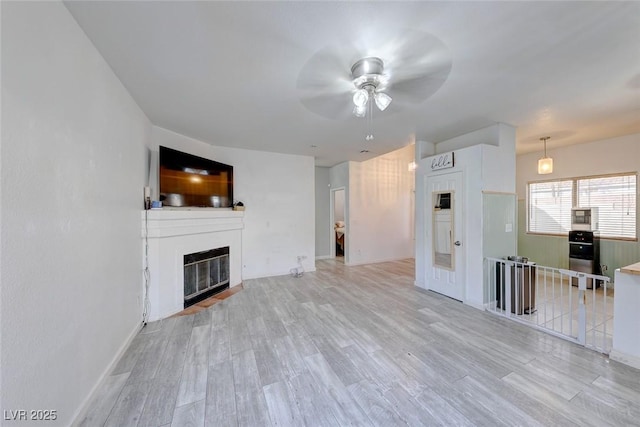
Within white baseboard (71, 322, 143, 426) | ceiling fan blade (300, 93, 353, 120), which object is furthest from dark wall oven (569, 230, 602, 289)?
white baseboard (71, 322, 143, 426)

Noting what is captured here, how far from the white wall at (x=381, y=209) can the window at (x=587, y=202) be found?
2759 millimetres

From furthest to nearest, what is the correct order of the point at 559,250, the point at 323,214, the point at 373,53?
the point at 323,214
the point at 559,250
the point at 373,53

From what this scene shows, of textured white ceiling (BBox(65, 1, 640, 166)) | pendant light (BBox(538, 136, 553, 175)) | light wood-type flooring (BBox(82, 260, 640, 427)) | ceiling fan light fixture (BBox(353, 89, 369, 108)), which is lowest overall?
light wood-type flooring (BBox(82, 260, 640, 427))

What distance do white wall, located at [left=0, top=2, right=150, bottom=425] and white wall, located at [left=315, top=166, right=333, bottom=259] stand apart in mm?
5050

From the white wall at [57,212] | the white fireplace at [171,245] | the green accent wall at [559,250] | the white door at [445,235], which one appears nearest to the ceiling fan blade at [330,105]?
the white wall at [57,212]

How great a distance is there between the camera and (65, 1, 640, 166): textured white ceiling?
4.85 ft

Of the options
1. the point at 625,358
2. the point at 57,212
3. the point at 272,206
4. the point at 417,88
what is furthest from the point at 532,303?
the point at 57,212

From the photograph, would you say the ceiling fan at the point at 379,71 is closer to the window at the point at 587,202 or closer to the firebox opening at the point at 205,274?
the firebox opening at the point at 205,274

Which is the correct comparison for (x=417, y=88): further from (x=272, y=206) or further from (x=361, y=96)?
(x=272, y=206)

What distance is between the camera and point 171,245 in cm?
320

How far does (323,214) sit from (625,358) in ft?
18.8

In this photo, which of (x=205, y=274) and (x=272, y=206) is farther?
(x=272, y=206)

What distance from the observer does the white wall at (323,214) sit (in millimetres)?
6930

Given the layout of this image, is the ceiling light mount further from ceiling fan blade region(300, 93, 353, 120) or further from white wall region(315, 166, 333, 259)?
white wall region(315, 166, 333, 259)
